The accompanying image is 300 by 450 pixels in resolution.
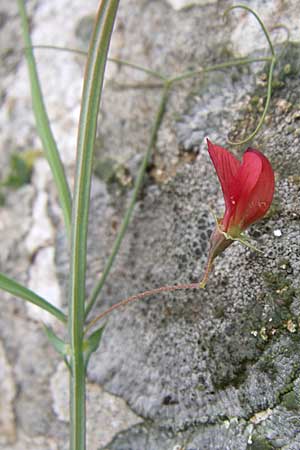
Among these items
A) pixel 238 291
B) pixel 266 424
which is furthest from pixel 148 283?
pixel 266 424

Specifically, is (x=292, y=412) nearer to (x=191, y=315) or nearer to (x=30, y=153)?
(x=191, y=315)

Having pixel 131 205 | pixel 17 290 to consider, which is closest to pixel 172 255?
pixel 131 205

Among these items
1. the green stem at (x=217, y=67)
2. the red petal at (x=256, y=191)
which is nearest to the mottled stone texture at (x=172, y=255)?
the green stem at (x=217, y=67)

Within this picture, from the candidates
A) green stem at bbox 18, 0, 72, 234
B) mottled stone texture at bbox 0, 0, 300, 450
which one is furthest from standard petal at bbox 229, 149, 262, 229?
green stem at bbox 18, 0, 72, 234

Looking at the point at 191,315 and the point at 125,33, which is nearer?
the point at 191,315

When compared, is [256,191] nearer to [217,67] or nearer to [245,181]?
[245,181]

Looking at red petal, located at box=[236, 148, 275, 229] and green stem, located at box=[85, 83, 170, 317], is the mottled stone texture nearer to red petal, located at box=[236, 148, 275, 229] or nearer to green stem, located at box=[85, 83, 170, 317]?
green stem, located at box=[85, 83, 170, 317]
